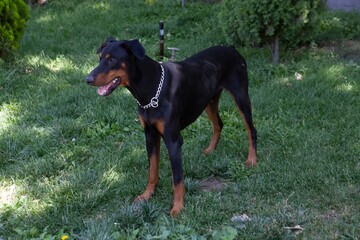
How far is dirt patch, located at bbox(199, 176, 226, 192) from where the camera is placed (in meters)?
4.48

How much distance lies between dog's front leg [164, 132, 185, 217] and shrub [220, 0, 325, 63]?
12.0ft

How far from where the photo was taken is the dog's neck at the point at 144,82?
12.6 ft

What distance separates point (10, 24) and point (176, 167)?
5.19 meters

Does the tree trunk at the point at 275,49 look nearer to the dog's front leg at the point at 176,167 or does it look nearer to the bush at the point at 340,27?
the bush at the point at 340,27

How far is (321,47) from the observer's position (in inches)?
327

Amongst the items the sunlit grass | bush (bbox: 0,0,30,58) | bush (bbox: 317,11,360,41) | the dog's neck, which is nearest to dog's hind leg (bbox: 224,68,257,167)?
the dog's neck

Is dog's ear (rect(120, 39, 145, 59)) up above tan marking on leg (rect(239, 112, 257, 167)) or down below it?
above

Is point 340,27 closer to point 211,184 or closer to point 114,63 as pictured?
point 211,184

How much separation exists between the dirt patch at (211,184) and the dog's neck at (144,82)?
1.08 metres

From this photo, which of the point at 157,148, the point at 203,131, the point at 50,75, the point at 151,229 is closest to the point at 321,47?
the point at 203,131

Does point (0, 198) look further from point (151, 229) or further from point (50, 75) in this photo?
point (50, 75)

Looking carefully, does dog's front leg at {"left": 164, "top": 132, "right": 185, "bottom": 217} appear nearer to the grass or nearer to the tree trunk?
the grass

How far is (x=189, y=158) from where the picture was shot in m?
4.93

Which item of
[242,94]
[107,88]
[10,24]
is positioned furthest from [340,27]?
[107,88]
